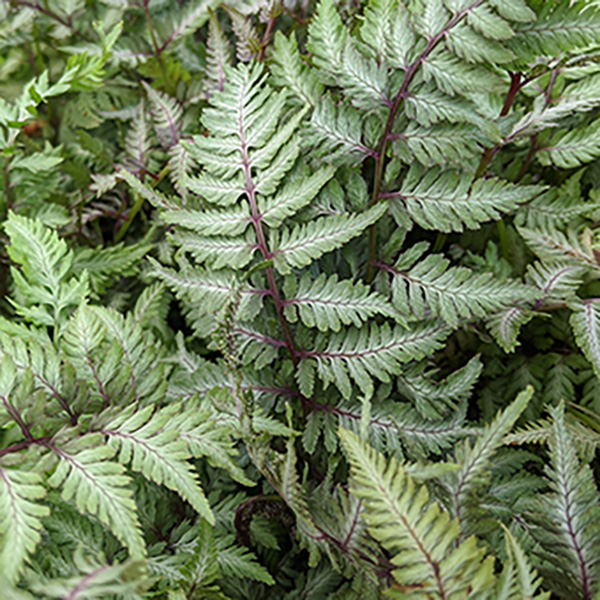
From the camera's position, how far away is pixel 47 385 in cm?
97

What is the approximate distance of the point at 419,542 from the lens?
0.75 m

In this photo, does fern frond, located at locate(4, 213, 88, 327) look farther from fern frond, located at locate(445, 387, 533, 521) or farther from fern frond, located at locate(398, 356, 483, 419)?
fern frond, located at locate(445, 387, 533, 521)

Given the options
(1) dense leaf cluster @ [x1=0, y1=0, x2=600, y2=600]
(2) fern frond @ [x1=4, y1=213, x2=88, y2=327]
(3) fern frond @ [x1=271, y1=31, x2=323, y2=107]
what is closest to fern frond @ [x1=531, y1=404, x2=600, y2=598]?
(1) dense leaf cluster @ [x1=0, y1=0, x2=600, y2=600]

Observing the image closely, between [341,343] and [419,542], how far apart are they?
45 cm

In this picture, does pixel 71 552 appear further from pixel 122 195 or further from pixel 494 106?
pixel 494 106

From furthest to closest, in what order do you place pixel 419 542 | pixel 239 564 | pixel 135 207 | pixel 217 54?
1. pixel 135 207
2. pixel 217 54
3. pixel 239 564
4. pixel 419 542

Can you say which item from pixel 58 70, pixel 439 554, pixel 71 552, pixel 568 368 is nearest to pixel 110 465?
pixel 71 552

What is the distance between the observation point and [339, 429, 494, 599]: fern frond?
0.74 metres

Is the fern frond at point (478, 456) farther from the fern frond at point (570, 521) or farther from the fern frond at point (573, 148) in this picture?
the fern frond at point (573, 148)

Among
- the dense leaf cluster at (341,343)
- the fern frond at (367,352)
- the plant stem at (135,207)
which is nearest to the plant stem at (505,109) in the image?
the dense leaf cluster at (341,343)

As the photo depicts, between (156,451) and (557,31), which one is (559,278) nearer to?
(557,31)

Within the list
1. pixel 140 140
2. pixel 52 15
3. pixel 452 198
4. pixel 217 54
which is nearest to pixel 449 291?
pixel 452 198

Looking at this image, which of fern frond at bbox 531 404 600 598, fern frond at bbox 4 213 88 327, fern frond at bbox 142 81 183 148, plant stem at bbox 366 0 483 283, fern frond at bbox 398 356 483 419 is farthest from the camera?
fern frond at bbox 142 81 183 148

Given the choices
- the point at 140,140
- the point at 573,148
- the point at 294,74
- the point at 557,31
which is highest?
the point at 557,31
